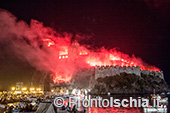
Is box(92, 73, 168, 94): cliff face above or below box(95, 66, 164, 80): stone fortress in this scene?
below

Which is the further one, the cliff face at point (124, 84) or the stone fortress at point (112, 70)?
the stone fortress at point (112, 70)

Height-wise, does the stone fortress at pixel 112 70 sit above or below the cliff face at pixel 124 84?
above

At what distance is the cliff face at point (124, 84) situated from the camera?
50500 mm

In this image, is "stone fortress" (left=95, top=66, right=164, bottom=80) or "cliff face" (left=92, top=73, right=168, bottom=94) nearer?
"cliff face" (left=92, top=73, right=168, bottom=94)

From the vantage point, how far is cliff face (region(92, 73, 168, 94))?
50500mm

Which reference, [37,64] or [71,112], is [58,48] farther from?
[71,112]

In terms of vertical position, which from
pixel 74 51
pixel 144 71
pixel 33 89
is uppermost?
pixel 74 51

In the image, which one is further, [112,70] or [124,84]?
[112,70]

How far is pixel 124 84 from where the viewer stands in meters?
52.3

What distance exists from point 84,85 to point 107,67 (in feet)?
32.4

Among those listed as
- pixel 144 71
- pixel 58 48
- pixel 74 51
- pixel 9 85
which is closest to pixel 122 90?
pixel 144 71

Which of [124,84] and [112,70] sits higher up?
[112,70]

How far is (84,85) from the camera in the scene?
52906 millimetres

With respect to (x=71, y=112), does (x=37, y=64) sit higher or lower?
higher
